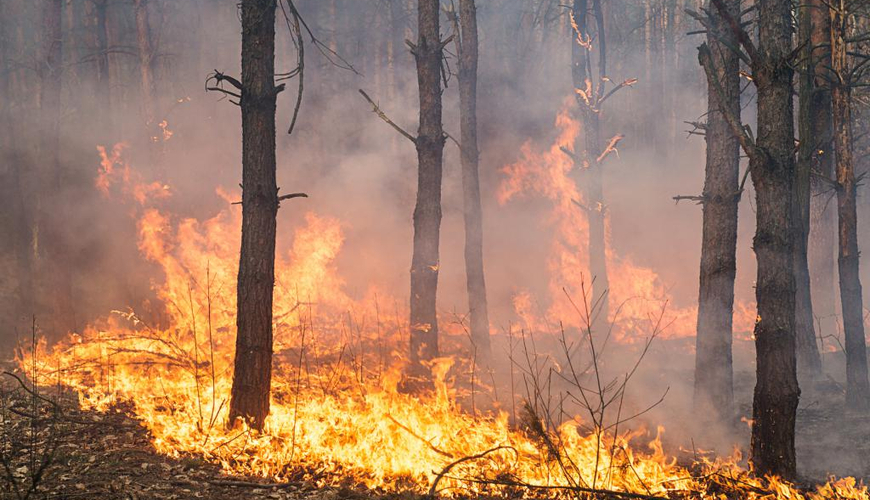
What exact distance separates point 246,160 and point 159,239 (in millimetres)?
9655

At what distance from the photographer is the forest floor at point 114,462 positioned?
5031 millimetres

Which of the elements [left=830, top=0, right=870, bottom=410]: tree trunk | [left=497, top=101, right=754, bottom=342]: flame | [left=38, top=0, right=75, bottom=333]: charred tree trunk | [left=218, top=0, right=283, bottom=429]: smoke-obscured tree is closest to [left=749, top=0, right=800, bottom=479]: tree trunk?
[left=830, top=0, right=870, bottom=410]: tree trunk

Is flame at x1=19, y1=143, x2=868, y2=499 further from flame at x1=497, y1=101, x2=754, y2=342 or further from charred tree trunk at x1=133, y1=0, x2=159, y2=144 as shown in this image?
flame at x1=497, y1=101, x2=754, y2=342

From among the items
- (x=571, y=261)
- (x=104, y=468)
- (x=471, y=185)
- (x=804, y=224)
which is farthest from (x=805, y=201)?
(x=104, y=468)

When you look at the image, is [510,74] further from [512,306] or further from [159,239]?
[159,239]

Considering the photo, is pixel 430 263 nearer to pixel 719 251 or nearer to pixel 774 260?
pixel 719 251

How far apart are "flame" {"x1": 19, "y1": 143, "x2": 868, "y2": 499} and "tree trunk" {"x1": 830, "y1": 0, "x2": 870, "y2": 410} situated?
3.32 meters

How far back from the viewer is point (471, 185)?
40.4ft

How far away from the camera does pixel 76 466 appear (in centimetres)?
542

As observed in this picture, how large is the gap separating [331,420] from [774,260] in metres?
4.97

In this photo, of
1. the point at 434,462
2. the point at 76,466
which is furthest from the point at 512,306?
the point at 76,466

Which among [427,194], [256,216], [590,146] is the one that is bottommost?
[256,216]

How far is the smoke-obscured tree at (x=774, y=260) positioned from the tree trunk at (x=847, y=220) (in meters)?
4.20

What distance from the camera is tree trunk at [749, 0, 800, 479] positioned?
Answer: 18.2ft
